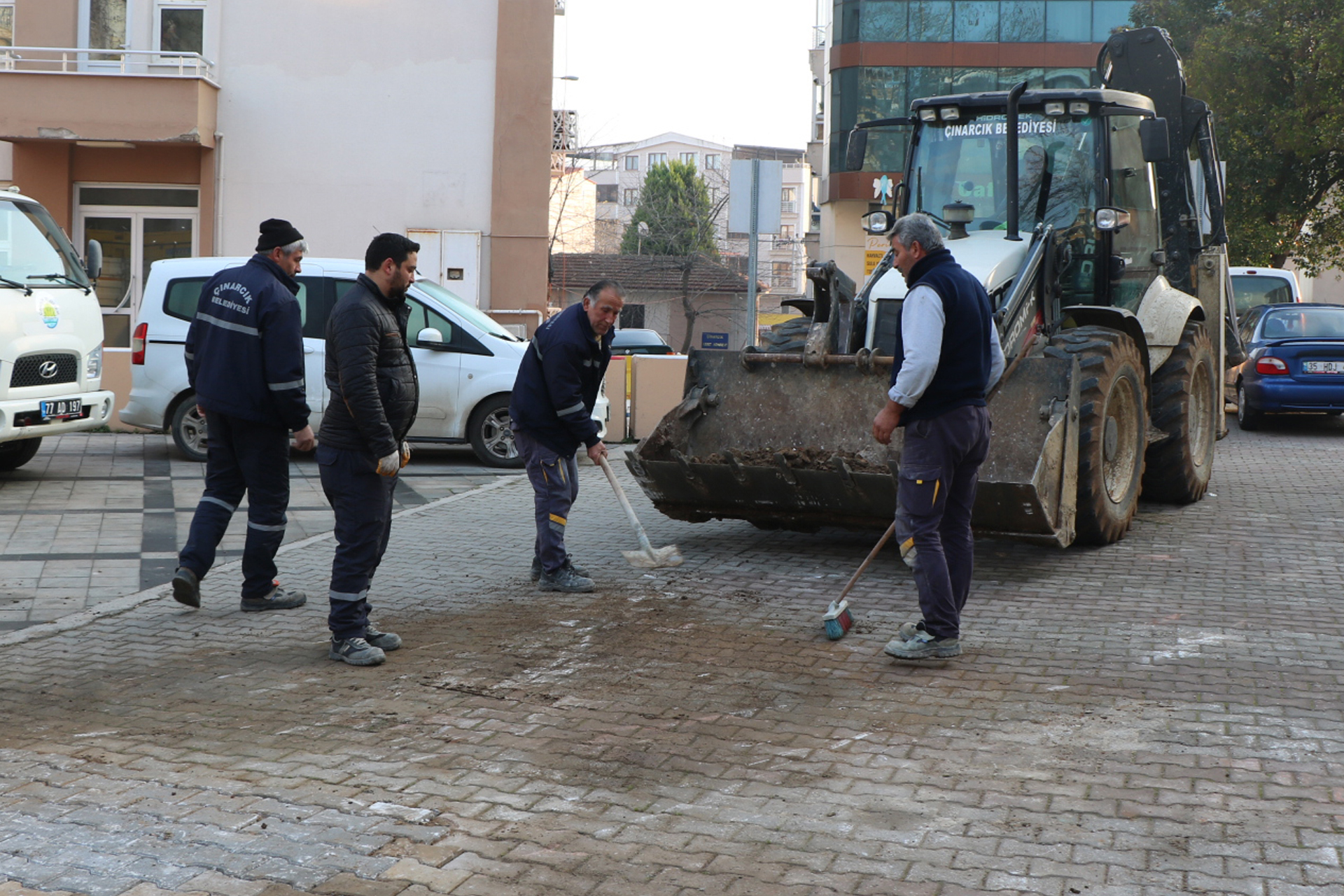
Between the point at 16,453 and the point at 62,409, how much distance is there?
1148 millimetres

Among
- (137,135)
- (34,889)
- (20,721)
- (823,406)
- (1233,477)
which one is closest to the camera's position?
(34,889)

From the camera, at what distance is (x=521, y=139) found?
755 inches

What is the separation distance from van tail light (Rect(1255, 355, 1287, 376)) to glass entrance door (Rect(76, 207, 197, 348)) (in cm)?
1466

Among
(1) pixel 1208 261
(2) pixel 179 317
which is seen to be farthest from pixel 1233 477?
(2) pixel 179 317

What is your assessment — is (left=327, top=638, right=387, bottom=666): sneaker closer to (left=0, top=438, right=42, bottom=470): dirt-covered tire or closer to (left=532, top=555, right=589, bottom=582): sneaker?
(left=532, top=555, right=589, bottom=582): sneaker

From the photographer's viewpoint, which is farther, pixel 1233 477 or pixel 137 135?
pixel 137 135

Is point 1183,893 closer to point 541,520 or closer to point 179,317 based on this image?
point 541,520

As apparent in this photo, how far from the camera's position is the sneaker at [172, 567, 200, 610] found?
6.55 meters

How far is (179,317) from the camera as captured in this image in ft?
41.3

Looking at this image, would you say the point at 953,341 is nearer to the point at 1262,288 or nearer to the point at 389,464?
the point at 389,464

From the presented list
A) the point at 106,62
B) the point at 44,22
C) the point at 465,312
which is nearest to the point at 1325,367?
the point at 465,312

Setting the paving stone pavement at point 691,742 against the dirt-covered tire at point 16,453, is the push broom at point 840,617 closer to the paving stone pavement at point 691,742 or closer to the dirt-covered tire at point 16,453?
the paving stone pavement at point 691,742

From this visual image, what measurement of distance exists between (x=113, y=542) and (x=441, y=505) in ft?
8.33

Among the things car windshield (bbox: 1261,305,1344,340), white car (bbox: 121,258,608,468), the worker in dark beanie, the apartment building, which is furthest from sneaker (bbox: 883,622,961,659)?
the apartment building
